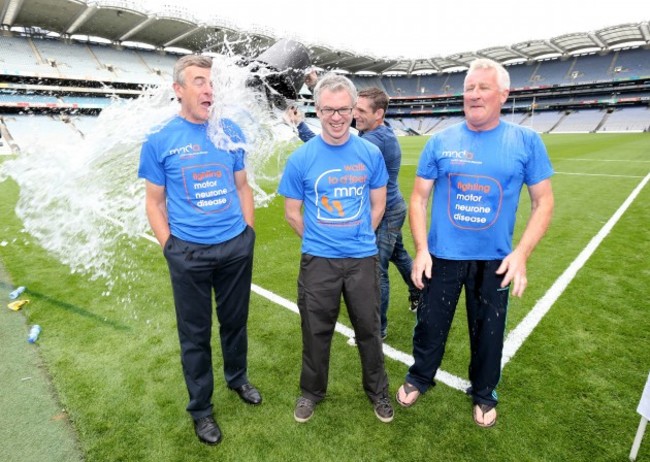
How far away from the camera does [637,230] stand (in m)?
7.21

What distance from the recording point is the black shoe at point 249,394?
2.99m

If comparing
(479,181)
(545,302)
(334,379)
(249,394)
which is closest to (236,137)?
(479,181)

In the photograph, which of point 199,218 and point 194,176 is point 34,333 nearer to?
point 199,218

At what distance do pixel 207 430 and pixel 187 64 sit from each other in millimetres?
2383

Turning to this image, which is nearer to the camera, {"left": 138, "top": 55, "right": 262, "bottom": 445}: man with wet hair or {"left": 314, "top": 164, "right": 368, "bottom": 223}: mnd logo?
{"left": 138, "top": 55, "right": 262, "bottom": 445}: man with wet hair

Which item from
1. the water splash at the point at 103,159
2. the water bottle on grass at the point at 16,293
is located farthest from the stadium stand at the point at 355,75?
the water bottle on grass at the point at 16,293

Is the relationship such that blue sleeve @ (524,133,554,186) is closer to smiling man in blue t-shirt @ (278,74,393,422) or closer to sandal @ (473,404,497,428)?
smiling man in blue t-shirt @ (278,74,393,422)

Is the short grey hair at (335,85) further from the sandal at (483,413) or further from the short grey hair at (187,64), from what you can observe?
the sandal at (483,413)

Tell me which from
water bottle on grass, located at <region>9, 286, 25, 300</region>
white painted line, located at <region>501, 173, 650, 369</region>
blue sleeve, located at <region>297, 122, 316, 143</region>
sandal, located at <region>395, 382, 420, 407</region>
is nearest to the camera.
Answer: sandal, located at <region>395, 382, 420, 407</region>

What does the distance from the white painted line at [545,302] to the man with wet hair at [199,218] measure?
2.47 meters

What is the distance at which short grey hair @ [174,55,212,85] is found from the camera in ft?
7.63

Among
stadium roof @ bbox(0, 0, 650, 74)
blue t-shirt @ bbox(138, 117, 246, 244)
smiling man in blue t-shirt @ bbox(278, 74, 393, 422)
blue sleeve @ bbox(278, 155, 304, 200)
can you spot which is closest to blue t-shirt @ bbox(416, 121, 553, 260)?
smiling man in blue t-shirt @ bbox(278, 74, 393, 422)

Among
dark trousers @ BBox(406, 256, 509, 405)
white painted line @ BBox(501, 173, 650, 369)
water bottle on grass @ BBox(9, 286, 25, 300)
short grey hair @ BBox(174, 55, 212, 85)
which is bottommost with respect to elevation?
white painted line @ BBox(501, 173, 650, 369)

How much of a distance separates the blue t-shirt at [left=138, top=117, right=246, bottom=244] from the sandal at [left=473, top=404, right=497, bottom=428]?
2.17 metres
